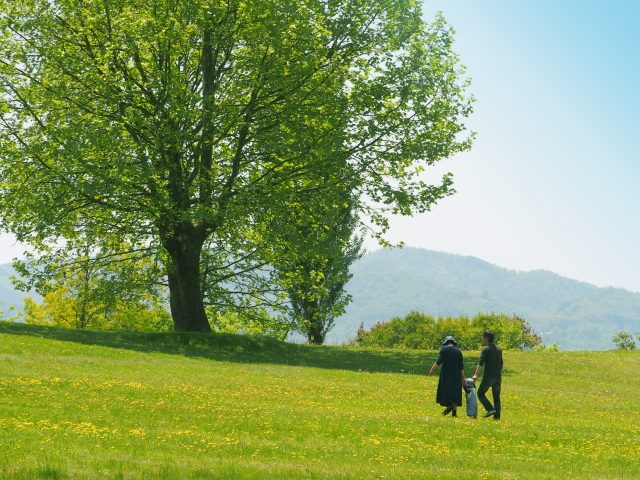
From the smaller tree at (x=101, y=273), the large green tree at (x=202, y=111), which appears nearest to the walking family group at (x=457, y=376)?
the large green tree at (x=202, y=111)

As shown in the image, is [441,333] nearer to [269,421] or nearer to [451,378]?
[451,378]

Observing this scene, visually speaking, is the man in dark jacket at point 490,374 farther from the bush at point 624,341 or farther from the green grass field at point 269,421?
the bush at point 624,341

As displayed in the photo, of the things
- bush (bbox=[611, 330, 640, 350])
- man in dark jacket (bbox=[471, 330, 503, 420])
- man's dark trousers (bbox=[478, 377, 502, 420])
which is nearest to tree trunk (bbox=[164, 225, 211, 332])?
man in dark jacket (bbox=[471, 330, 503, 420])

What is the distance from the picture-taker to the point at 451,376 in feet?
66.6

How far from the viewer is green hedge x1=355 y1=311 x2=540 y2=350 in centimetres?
5297

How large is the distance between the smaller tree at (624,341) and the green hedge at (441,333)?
6497 millimetres

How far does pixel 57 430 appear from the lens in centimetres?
1370

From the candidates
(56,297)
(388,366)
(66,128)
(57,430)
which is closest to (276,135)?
(66,128)

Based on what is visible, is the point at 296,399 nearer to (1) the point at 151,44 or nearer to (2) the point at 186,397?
(2) the point at 186,397

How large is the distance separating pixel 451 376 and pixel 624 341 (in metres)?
40.1

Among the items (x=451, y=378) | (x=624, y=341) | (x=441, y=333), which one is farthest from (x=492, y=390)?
(x=624, y=341)

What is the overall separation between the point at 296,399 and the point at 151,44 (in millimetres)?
18790

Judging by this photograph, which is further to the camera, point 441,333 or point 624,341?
point 624,341

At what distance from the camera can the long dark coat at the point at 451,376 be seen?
2030 cm
